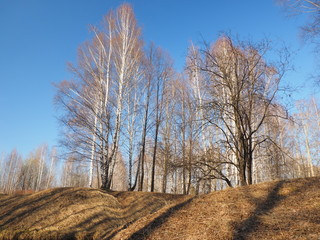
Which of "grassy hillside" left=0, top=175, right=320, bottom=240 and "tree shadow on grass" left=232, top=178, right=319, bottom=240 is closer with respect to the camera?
"tree shadow on grass" left=232, top=178, right=319, bottom=240

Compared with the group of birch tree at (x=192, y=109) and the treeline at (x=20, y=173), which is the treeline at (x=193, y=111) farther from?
the treeline at (x=20, y=173)

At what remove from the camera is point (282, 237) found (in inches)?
148

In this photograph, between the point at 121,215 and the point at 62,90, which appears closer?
the point at 121,215

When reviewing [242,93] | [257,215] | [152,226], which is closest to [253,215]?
[257,215]

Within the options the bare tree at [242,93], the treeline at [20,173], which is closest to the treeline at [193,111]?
the bare tree at [242,93]

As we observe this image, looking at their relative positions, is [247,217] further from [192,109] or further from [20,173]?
[20,173]

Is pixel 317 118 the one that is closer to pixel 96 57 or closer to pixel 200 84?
pixel 200 84

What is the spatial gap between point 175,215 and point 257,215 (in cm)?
179

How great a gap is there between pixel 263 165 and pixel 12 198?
1634cm

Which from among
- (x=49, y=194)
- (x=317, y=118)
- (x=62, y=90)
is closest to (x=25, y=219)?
(x=49, y=194)

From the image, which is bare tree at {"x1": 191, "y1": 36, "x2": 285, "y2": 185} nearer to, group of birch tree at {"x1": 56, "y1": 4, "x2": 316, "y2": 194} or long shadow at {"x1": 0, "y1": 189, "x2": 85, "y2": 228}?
group of birch tree at {"x1": 56, "y1": 4, "x2": 316, "y2": 194}

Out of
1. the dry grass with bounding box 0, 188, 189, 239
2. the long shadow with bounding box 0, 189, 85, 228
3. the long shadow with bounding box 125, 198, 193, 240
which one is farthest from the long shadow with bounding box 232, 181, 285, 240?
the long shadow with bounding box 0, 189, 85, 228

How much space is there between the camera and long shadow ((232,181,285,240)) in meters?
4.11

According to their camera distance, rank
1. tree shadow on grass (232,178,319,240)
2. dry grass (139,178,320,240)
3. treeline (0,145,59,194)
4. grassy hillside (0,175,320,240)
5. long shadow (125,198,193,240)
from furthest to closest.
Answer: treeline (0,145,59,194), long shadow (125,198,193,240), grassy hillside (0,175,320,240), tree shadow on grass (232,178,319,240), dry grass (139,178,320,240)
